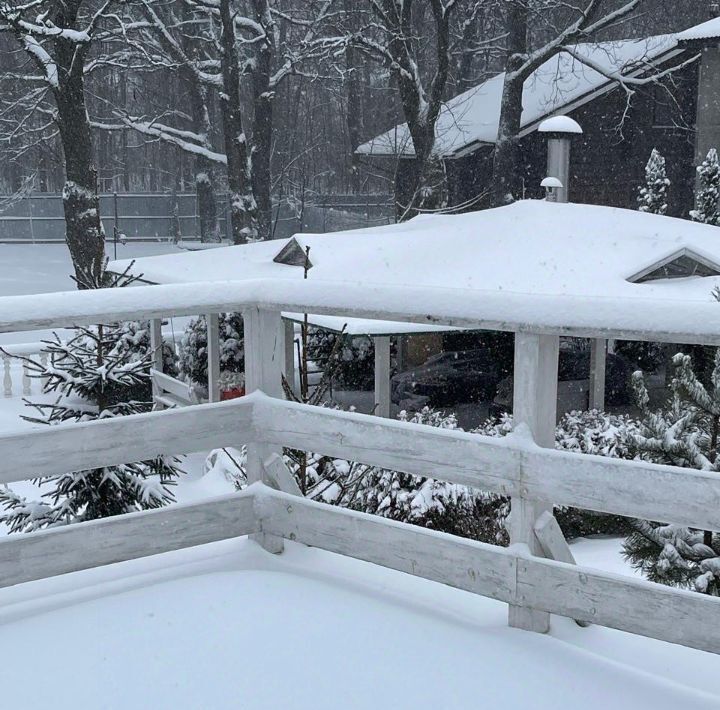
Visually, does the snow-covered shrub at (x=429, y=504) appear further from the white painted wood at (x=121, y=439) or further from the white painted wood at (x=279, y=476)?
the white painted wood at (x=121, y=439)

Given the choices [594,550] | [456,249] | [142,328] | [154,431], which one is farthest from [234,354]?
[154,431]

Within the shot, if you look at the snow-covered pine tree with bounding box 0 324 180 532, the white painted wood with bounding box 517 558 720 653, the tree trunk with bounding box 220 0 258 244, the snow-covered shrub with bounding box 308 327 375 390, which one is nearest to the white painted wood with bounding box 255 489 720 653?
the white painted wood with bounding box 517 558 720 653

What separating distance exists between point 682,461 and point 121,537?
8.62 feet

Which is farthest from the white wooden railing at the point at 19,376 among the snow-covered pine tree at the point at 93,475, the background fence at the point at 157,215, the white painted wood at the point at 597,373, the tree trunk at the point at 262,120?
the background fence at the point at 157,215

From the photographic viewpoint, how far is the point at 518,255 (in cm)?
1402

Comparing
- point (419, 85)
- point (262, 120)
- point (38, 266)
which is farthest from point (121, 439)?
point (38, 266)

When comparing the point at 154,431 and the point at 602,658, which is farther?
the point at 154,431

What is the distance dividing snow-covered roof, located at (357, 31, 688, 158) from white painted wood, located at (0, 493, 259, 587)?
2383cm

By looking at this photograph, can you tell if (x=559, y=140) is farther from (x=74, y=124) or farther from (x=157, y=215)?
(x=157, y=215)

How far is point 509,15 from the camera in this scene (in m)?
27.5

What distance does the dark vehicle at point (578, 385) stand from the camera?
15344 millimetres

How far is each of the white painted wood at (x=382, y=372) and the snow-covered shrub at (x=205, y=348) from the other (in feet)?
15.5

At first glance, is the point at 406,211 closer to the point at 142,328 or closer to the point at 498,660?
the point at 142,328

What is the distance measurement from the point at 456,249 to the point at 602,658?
40.0ft
